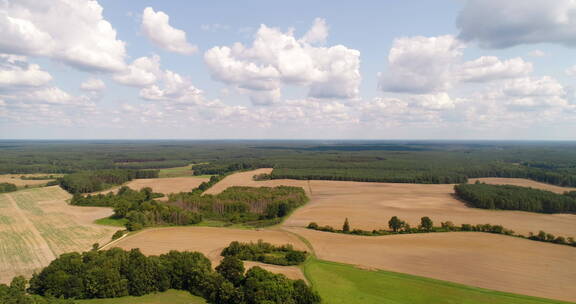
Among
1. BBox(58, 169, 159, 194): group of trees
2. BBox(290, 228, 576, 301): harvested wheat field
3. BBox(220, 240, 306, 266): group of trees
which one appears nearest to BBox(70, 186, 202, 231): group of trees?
BBox(220, 240, 306, 266): group of trees

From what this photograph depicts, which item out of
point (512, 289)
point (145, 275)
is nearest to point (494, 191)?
point (512, 289)

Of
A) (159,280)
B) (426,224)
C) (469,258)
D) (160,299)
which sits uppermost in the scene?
(426,224)

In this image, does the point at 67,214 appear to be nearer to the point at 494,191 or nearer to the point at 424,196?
the point at 424,196

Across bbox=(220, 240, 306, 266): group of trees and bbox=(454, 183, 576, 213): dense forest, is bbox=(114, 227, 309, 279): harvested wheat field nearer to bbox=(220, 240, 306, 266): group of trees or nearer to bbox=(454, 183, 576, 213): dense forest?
bbox=(220, 240, 306, 266): group of trees

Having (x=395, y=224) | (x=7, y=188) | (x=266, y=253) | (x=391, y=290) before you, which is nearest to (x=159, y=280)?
(x=266, y=253)

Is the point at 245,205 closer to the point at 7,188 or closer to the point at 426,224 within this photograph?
the point at 426,224

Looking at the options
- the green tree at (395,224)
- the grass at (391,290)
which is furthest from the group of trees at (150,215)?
the green tree at (395,224)
